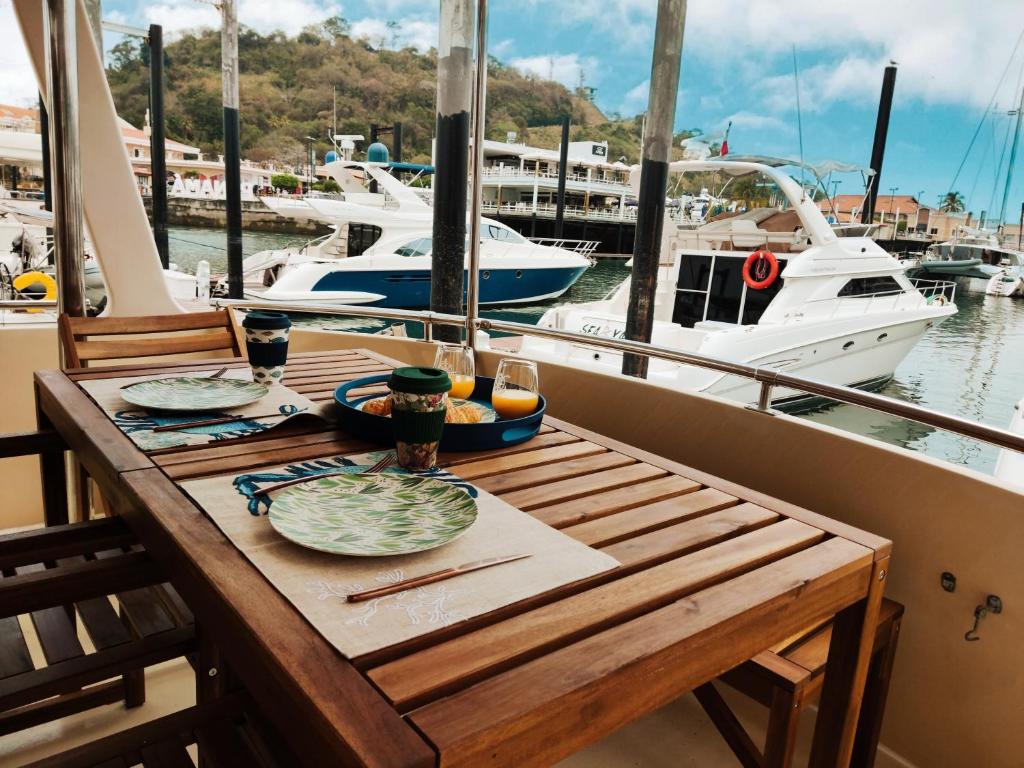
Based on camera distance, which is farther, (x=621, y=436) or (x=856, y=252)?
(x=856, y=252)

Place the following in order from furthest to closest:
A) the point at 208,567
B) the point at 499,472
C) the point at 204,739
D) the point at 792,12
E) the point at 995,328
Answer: the point at 792,12, the point at 995,328, the point at 499,472, the point at 204,739, the point at 208,567

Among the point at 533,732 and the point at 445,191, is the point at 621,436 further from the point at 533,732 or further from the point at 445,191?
the point at 445,191

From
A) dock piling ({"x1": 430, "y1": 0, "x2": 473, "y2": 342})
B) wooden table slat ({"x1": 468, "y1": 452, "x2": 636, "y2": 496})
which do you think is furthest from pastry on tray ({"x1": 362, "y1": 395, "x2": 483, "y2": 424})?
dock piling ({"x1": 430, "y1": 0, "x2": 473, "y2": 342})

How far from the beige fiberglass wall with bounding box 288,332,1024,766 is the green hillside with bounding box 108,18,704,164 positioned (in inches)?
922

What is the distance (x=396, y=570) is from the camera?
2.27 ft

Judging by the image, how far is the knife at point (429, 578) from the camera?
635mm

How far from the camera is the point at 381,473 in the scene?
936 mm

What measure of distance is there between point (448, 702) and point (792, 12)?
156ft

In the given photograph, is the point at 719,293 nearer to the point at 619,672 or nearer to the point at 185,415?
the point at 185,415

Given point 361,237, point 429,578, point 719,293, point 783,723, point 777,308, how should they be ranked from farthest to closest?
point 361,237 → point 719,293 → point 777,308 → point 783,723 → point 429,578

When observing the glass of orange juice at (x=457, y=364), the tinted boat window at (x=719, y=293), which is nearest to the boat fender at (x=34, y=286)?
the glass of orange juice at (x=457, y=364)

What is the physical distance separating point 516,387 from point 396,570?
1.92 feet

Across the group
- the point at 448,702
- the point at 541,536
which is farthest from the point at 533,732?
the point at 541,536

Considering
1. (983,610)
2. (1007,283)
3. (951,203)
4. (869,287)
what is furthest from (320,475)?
(951,203)
